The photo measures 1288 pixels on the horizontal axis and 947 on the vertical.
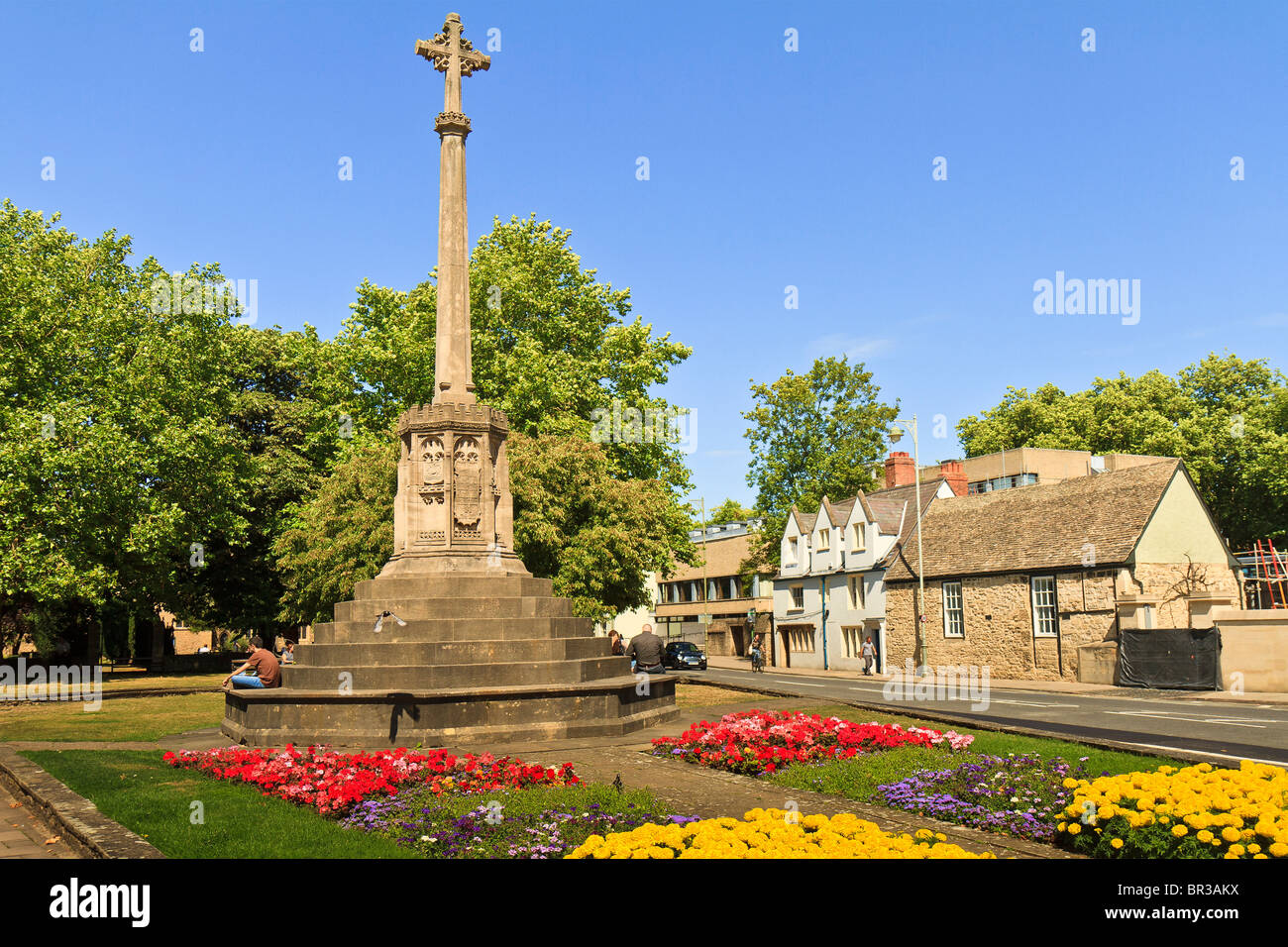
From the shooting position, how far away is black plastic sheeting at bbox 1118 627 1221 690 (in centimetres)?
3039

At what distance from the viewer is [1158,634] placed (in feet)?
105

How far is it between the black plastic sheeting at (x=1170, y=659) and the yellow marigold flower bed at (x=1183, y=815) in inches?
1026

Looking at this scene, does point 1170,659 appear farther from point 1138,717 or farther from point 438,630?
→ point 438,630

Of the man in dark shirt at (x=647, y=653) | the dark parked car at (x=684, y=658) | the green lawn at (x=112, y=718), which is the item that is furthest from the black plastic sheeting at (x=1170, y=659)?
the green lawn at (x=112, y=718)

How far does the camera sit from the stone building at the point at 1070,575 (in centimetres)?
3491

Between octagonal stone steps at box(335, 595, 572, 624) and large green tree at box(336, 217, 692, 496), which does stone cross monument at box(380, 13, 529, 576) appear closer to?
octagonal stone steps at box(335, 595, 572, 624)

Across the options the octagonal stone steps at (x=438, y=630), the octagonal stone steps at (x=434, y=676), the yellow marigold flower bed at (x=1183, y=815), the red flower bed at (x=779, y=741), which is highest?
the octagonal stone steps at (x=438, y=630)

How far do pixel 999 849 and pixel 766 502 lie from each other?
173ft

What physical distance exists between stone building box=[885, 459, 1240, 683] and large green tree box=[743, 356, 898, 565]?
14676mm

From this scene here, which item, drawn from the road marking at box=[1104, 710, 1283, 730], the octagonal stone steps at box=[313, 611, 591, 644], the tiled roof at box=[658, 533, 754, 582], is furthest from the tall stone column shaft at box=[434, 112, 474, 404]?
the tiled roof at box=[658, 533, 754, 582]

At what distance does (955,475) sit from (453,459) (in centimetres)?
4018

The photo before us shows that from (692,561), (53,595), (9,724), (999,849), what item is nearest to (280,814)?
(999,849)

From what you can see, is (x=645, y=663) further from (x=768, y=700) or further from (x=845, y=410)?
(x=845, y=410)

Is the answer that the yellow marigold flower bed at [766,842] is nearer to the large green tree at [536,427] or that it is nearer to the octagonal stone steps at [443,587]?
the octagonal stone steps at [443,587]
